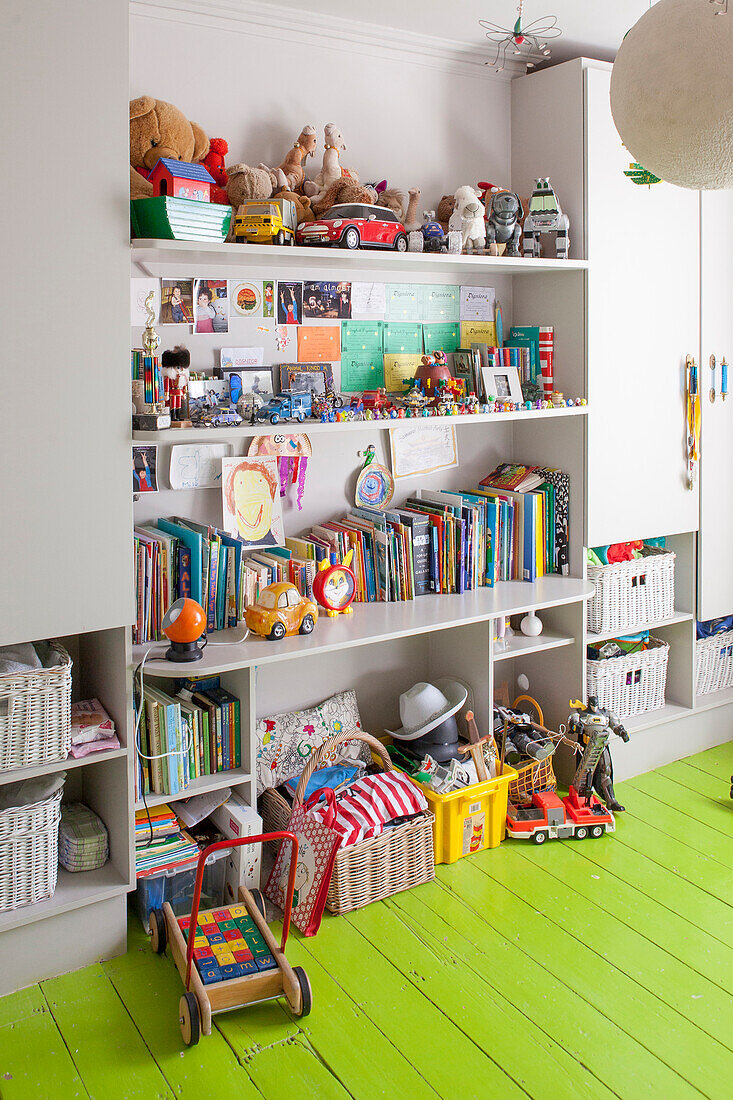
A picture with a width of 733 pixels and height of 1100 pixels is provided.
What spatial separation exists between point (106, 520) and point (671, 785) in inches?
81.6

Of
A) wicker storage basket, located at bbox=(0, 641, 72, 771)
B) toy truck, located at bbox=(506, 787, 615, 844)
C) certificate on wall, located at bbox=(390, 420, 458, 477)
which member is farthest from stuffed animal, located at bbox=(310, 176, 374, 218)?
toy truck, located at bbox=(506, 787, 615, 844)

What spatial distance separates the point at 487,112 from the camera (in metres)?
3.04

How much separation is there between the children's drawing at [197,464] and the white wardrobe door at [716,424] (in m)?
1.66

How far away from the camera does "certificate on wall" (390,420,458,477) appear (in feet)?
9.84

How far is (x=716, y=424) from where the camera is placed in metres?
3.29

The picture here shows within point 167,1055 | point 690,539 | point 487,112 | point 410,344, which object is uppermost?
point 487,112

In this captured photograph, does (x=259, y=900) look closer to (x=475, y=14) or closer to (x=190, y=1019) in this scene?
(x=190, y=1019)

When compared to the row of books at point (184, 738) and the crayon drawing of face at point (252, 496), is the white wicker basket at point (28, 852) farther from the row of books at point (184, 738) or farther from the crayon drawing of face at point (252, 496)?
the crayon drawing of face at point (252, 496)

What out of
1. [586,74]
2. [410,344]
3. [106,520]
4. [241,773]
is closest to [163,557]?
[106,520]

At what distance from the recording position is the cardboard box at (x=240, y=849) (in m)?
2.40

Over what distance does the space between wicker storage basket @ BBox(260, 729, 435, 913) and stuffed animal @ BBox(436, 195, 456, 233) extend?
59.5 inches

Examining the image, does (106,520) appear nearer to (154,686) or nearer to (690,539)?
(154,686)

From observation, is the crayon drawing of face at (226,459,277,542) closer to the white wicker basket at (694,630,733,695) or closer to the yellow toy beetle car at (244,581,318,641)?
the yellow toy beetle car at (244,581,318,641)

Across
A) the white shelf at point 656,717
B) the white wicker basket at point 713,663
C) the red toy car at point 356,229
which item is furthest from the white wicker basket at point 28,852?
→ the white wicker basket at point 713,663
